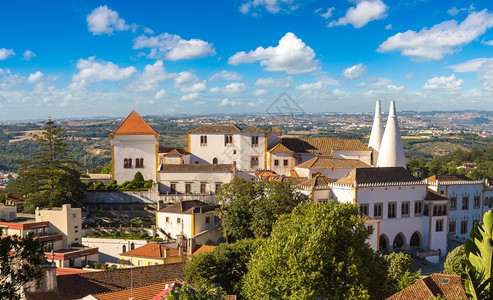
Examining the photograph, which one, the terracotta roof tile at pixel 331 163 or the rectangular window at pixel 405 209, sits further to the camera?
the terracotta roof tile at pixel 331 163

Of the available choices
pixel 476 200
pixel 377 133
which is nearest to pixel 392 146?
pixel 377 133

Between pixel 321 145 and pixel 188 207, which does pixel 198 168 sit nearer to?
pixel 188 207

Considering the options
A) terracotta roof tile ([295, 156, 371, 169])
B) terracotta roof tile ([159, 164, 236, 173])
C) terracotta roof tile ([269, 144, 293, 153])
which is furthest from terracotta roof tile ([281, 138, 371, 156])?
terracotta roof tile ([159, 164, 236, 173])

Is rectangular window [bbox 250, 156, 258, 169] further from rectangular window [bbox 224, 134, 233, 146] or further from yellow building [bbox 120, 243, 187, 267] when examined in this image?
yellow building [bbox 120, 243, 187, 267]

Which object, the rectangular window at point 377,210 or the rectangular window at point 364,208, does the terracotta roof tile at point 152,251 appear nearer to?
the rectangular window at point 364,208

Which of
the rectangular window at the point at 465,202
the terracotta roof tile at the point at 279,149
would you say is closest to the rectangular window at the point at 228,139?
the terracotta roof tile at the point at 279,149

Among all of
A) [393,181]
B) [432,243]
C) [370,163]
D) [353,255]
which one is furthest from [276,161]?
[353,255]
